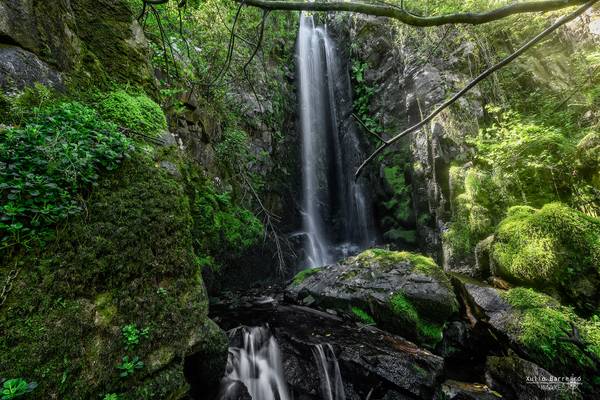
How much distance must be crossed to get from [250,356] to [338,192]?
12.8 metres

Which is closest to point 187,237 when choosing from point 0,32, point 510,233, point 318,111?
point 0,32

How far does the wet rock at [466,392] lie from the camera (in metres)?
3.54

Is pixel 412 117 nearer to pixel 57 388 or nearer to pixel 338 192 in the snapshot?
pixel 338 192

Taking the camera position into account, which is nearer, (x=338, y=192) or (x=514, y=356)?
(x=514, y=356)

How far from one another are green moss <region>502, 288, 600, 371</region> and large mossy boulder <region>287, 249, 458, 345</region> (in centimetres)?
108

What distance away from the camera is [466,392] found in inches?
143

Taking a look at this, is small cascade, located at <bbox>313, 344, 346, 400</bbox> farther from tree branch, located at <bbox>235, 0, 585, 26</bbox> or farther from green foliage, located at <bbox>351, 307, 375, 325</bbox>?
tree branch, located at <bbox>235, 0, 585, 26</bbox>

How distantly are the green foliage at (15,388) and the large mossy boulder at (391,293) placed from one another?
5.00 metres

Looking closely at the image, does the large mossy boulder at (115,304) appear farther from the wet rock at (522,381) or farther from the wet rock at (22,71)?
the wet rock at (522,381)

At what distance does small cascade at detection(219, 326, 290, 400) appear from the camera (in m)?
3.58

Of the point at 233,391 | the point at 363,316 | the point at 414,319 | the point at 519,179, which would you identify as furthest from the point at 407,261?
the point at 233,391

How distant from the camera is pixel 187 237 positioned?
2621mm

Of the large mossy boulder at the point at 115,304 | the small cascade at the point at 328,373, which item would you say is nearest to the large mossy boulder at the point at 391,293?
the small cascade at the point at 328,373

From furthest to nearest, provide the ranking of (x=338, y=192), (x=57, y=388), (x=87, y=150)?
1. (x=338, y=192)
2. (x=87, y=150)
3. (x=57, y=388)
